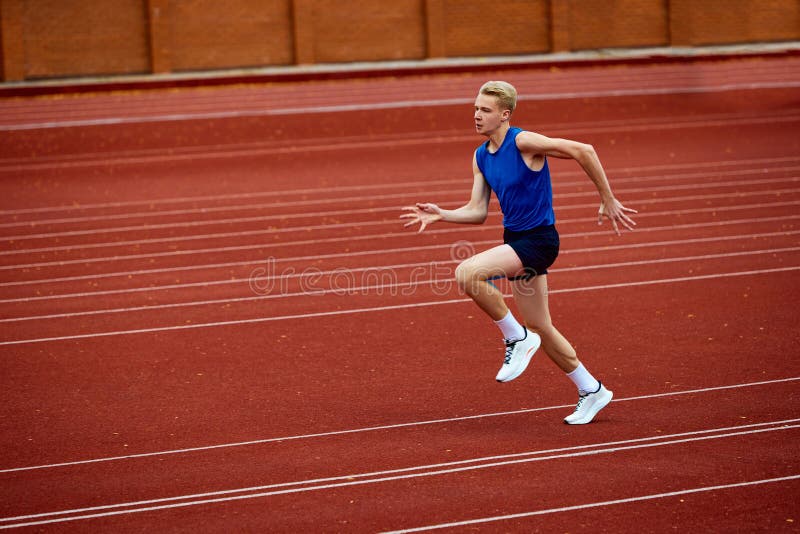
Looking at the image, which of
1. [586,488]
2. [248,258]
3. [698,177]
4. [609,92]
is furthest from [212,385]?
[609,92]

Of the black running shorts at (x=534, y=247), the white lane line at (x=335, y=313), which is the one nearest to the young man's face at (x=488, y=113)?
the black running shorts at (x=534, y=247)

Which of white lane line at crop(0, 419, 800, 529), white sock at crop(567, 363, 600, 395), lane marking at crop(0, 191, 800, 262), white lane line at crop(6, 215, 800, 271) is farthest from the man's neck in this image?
lane marking at crop(0, 191, 800, 262)

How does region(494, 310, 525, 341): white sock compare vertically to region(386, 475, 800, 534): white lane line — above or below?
above

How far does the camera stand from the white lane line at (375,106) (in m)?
23.8

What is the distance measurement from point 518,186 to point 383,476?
1540 millimetres

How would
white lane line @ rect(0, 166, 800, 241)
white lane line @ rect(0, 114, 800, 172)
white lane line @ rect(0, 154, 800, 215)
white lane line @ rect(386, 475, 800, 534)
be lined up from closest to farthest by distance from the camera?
white lane line @ rect(386, 475, 800, 534)
white lane line @ rect(0, 166, 800, 241)
white lane line @ rect(0, 154, 800, 215)
white lane line @ rect(0, 114, 800, 172)

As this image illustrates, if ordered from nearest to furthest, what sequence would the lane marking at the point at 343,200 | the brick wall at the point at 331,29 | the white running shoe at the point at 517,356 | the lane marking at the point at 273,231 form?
the white running shoe at the point at 517,356 → the lane marking at the point at 273,231 → the lane marking at the point at 343,200 → the brick wall at the point at 331,29

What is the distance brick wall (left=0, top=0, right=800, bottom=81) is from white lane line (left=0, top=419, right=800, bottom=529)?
28.4m

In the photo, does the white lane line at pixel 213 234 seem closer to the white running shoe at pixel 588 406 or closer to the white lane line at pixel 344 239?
the white lane line at pixel 344 239

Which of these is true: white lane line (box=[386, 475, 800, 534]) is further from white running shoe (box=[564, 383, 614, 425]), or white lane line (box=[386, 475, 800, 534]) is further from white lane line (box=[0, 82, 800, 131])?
white lane line (box=[0, 82, 800, 131])

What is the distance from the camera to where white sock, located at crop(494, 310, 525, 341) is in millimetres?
5848

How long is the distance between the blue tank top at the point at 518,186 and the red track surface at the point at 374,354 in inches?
41.8

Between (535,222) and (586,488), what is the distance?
54.7 inches

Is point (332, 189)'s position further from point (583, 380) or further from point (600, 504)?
point (600, 504)
